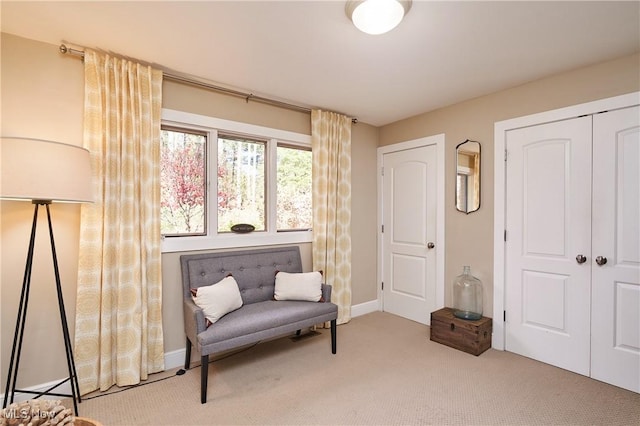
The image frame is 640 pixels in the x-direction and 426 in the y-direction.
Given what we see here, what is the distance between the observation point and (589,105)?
2.42 m

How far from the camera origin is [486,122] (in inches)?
120

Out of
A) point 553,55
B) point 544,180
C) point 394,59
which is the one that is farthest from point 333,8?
point 544,180

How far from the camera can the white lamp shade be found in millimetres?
1630

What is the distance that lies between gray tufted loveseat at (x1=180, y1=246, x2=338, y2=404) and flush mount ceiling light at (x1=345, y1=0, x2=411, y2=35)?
6.93 ft

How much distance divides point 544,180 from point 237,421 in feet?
9.87

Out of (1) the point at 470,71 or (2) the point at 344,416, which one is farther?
(1) the point at 470,71

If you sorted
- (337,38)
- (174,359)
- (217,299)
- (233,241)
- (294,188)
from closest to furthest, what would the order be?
(337,38), (217,299), (174,359), (233,241), (294,188)

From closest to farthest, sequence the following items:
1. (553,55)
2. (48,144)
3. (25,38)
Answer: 1. (48,144)
2. (25,38)
3. (553,55)

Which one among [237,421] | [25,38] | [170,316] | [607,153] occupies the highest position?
[25,38]

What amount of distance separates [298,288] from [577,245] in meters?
2.35

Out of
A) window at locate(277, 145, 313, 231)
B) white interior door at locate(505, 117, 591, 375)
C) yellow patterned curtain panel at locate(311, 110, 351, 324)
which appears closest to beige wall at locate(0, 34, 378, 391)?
window at locate(277, 145, 313, 231)

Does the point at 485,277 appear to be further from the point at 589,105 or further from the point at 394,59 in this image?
the point at 394,59

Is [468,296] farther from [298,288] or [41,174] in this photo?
[41,174]

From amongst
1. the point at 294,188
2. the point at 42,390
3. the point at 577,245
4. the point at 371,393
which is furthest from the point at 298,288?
the point at 577,245
